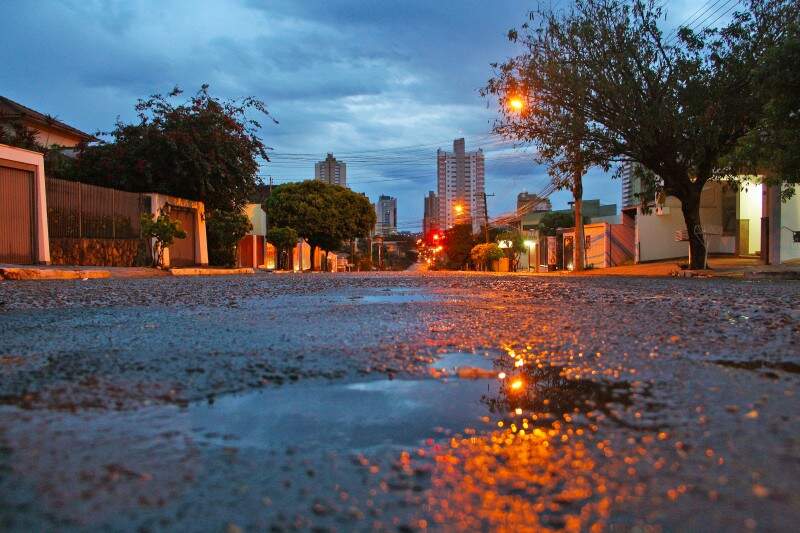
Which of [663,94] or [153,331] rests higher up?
[663,94]

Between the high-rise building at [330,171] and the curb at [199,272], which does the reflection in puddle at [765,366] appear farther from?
the high-rise building at [330,171]

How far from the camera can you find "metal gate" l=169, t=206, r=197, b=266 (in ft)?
72.3

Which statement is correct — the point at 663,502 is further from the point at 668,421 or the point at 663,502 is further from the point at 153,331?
the point at 153,331

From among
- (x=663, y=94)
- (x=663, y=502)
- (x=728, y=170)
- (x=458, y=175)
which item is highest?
(x=458, y=175)

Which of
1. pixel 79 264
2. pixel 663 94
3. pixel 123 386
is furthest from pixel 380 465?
pixel 79 264

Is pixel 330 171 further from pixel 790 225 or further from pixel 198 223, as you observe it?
pixel 790 225

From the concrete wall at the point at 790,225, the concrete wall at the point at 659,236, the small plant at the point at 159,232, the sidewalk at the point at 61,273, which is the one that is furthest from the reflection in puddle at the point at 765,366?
the concrete wall at the point at 659,236

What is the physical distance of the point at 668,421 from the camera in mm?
1876

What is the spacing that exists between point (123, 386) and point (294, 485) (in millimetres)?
1266

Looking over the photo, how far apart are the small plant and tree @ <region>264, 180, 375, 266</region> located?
26.7 meters

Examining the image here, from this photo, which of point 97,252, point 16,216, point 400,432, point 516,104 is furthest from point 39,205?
point 400,432

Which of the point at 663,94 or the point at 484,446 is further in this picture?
the point at 663,94

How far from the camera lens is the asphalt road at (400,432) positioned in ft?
4.23

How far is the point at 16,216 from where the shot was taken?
Result: 50.9ft
